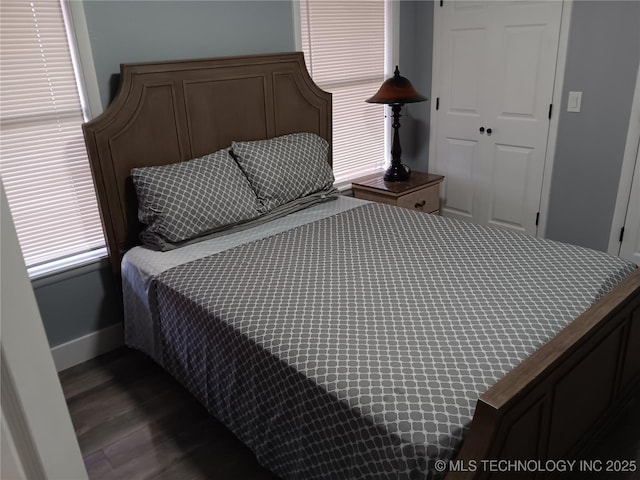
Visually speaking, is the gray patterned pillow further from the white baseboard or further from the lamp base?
the white baseboard

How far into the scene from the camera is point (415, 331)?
4.92 feet

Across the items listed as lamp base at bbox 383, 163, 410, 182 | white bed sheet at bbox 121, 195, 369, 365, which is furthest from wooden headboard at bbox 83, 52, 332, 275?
lamp base at bbox 383, 163, 410, 182

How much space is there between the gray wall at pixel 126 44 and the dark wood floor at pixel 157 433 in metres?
0.28

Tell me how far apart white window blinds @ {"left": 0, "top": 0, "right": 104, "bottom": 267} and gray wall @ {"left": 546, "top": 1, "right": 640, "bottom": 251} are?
271 centimetres

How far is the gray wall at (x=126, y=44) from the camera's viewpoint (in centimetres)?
222

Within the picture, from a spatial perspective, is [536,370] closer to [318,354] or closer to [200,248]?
[318,354]

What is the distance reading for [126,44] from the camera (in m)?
2.27

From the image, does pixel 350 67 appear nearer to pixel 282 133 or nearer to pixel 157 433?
pixel 282 133

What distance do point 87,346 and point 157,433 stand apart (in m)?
0.74

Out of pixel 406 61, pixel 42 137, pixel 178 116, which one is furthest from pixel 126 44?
pixel 406 61

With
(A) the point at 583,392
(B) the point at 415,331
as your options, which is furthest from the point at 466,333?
(A) the point at 583,392

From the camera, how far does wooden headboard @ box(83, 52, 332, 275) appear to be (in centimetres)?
225

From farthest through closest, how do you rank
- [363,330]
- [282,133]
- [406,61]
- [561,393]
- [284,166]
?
[406,61]
[282,133]
[284,166]
[363,330]
[561,393]

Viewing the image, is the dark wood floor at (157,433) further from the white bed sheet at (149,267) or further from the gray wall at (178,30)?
the gray wall at (178,30)
